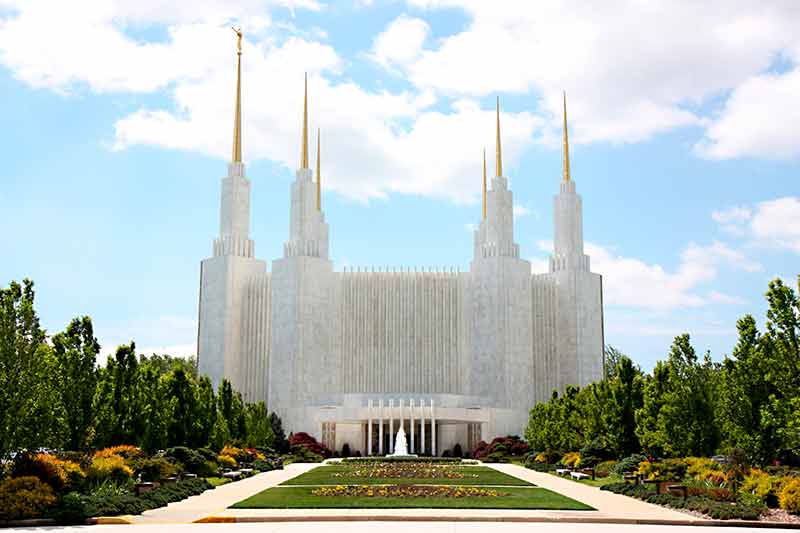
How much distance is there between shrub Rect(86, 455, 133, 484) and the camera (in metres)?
18.9

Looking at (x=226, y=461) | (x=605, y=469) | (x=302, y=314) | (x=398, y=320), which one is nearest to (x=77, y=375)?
(x=226, y=461)

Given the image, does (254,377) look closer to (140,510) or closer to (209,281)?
(209,281)

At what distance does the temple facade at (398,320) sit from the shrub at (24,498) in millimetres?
43053

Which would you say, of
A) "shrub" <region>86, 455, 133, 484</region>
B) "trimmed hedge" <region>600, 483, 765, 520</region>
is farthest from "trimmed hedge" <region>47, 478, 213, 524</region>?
"trimmed hedge" <region>600, 483, 765, 520</region>

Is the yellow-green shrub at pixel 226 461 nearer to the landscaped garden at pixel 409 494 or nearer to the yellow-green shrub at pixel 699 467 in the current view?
the landscaped garden at pixel 409 494

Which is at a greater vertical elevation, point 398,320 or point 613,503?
point 398,320

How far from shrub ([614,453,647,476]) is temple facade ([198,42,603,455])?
32.1 metres

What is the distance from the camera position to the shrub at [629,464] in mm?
26328

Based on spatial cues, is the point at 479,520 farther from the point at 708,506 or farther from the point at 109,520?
the point at 109,520

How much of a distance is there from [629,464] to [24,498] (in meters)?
16.8

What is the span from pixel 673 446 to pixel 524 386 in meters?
38.3

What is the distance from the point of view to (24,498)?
632 inches

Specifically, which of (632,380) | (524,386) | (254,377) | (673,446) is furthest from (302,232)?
(673,446)

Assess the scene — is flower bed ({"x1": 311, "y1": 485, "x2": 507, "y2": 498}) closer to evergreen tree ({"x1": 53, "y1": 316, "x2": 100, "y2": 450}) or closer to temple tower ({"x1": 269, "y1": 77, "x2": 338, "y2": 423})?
evergreen tree ({"x1": 53, "y1": 316, "x2": 100, "y2": 450})
